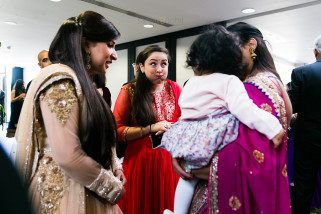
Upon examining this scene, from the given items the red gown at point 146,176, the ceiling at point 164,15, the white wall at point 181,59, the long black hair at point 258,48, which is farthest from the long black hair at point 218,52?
the white wall at point 181,59

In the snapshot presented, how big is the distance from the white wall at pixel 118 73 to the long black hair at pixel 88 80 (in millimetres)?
6458

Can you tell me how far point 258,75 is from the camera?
1286 millimetres

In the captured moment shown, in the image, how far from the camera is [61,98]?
1.07 metres

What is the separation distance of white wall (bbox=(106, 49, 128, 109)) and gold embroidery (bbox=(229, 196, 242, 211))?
6.68 metres

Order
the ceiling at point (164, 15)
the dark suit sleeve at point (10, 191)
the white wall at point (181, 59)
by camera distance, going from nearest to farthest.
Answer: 1. the dark suit sleeve at point (10, 191)
2. the ceiling at point (164, 15)
3. the white wall at point (181, 59)

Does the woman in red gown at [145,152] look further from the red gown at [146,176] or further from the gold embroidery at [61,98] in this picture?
the gold embroidery at [61,98]

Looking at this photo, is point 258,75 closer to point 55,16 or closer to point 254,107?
point 254,107

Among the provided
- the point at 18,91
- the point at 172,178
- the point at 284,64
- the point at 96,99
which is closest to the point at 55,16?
the point at 18,91

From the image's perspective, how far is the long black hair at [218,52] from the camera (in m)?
1.23

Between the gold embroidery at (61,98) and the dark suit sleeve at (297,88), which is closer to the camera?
the gold embroidery at (61,98)

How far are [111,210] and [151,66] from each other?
1.28 meters

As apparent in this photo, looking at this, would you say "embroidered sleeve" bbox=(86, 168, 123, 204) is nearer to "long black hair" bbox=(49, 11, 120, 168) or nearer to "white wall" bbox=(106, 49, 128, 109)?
"long black hair" bbox=(49, 11, 120, 168)

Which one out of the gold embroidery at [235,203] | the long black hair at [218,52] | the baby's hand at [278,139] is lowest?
the gold embroidery at [235,203]

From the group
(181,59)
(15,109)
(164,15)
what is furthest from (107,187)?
(181,59)
